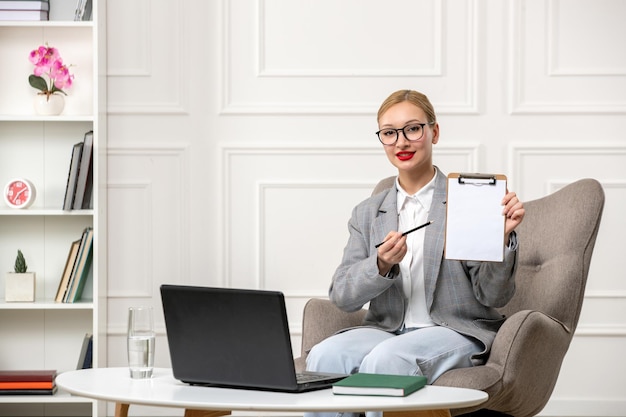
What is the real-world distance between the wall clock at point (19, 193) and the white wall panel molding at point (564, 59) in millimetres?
1917

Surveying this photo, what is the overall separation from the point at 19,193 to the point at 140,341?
177cm

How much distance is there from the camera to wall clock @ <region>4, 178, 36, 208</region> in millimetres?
3459

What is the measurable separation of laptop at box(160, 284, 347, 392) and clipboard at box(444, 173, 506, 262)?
22.4 inches

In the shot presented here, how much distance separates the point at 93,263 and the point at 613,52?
7.29 feet

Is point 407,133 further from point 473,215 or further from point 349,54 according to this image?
point 349,54

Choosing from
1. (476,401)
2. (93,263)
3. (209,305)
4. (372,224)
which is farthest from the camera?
(93,263)

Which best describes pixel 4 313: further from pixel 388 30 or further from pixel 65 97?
pixel 388 30

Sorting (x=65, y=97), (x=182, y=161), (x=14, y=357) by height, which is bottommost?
(x=14, y=357)

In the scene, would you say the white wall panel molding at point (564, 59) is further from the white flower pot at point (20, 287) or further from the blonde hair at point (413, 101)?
the white flower pot at point (20, 287)

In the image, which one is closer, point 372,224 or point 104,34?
point 372,224

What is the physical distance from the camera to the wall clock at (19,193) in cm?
346

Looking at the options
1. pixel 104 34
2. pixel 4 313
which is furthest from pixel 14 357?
pixel 104 34

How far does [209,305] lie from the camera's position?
180 cm

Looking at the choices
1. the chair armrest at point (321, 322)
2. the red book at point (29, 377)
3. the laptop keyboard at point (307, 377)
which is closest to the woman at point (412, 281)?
the chair armrest at point (321, 322)
